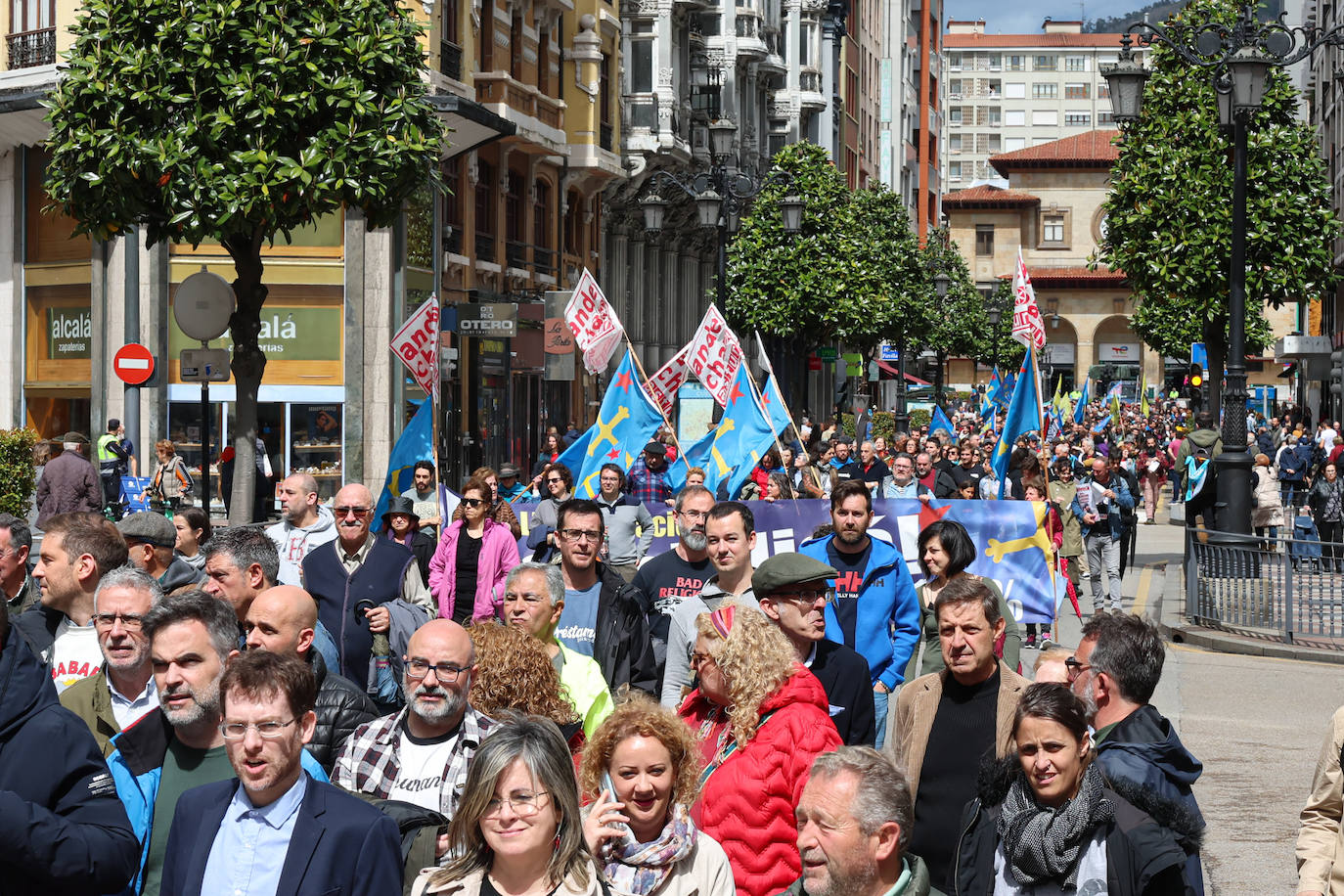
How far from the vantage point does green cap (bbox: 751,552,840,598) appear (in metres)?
6.54

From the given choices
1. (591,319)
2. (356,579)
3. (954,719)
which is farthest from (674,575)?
(591,319)

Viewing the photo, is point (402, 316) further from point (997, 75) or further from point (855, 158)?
point (997, 75)

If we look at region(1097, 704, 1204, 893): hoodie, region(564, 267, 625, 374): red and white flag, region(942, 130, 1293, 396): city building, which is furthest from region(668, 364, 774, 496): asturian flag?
region(942, 130, 1293, 396): city building

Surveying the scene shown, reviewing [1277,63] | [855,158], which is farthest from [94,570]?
[855,158]

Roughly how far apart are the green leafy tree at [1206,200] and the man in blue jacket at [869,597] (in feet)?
62.6

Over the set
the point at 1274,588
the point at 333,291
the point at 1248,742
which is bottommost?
the point at 1248,742

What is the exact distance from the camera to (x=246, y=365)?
17.6 m

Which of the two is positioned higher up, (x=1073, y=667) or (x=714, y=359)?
(x=714, y=359)

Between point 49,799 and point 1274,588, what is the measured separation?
14.6 metres

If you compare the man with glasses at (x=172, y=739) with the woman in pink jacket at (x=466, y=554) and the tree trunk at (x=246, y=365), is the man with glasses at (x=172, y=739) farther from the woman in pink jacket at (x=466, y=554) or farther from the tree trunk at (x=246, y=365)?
the tree trunk at (x=246, y=365)

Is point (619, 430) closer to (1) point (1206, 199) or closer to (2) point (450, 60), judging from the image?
(1) point (1206, 199)

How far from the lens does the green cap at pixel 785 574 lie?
257 inches

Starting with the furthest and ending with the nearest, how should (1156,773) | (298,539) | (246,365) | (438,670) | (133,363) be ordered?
(133,363) < (246,365) < (298,539) < (438,670) < (1156,773)

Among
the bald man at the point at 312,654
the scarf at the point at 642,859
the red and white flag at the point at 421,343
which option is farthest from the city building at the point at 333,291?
the scarf at the point at 642,859
